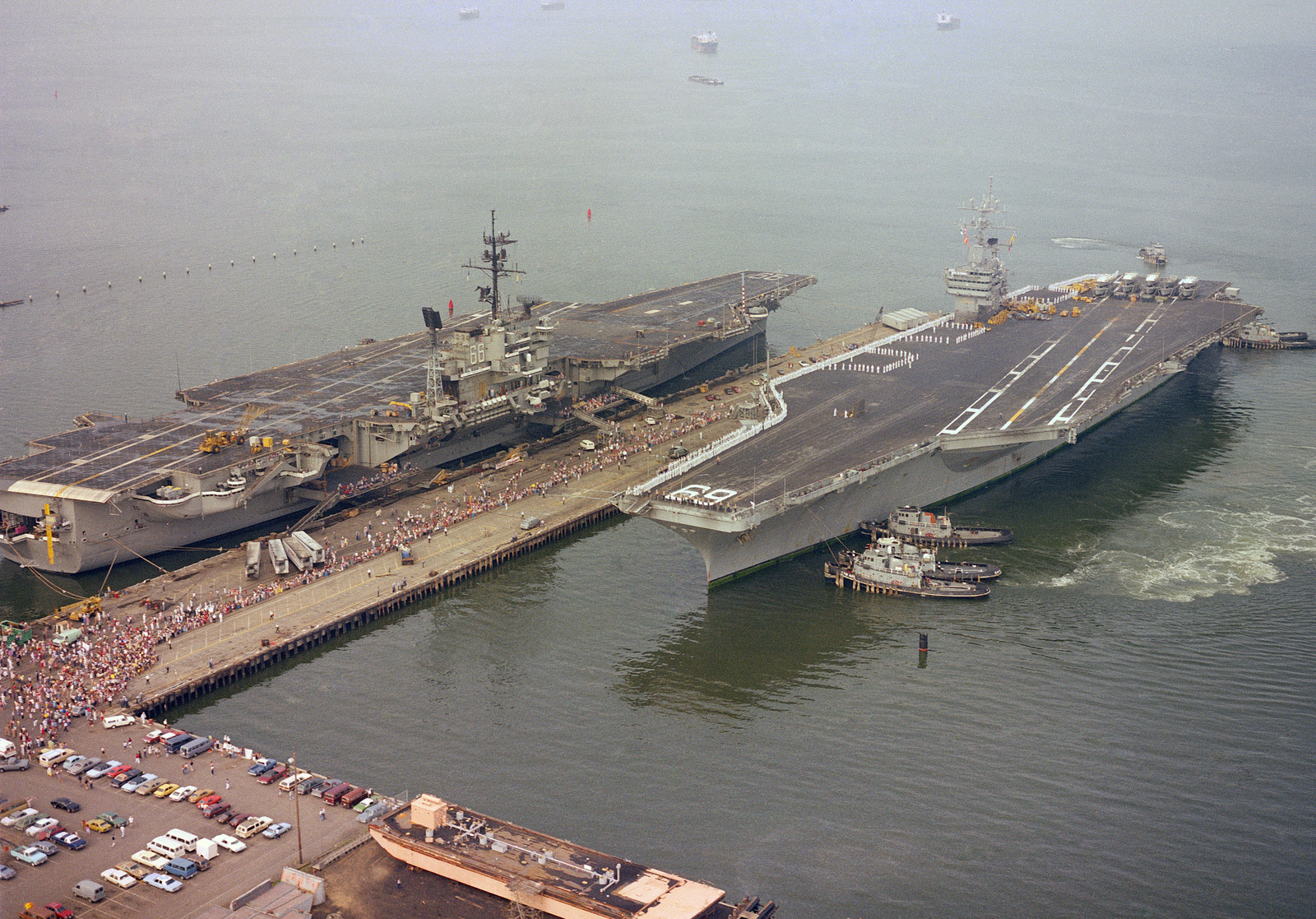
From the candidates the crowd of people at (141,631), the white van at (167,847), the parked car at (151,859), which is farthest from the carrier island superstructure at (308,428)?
the parked car at (151,859)

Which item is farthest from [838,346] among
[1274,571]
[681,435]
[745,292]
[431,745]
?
[431,745]

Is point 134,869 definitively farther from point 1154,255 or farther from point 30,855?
point 1154,255

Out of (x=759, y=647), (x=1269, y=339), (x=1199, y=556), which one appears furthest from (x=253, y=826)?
(x=1269, y=339)

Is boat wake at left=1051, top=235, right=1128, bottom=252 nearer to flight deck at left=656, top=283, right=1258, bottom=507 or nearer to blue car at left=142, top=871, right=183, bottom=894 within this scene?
flight deck at left=656, top=283, right=1258, bottom=507

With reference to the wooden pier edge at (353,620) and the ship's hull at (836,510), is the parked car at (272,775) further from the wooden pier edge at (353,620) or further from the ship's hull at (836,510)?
the ship's hull at (836,510)

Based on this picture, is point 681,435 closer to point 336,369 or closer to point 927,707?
point 336,369

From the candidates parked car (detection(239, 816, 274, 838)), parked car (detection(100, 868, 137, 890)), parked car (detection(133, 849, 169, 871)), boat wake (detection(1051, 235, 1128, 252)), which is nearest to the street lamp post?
parked car (detection(239, 816, 274, 838))

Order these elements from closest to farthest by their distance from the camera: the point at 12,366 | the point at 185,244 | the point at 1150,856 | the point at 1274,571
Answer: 1. the point at 1150,856
2. the point at 1274,571
3. the point at 12,366
4. the point at 185,244
